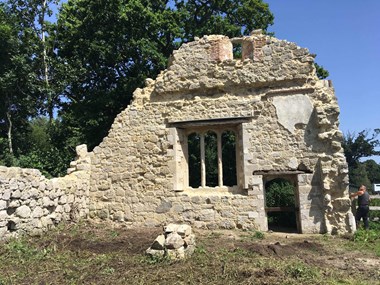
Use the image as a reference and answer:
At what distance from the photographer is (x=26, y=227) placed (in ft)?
25.3

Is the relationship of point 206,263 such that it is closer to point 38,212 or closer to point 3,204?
point 3,204

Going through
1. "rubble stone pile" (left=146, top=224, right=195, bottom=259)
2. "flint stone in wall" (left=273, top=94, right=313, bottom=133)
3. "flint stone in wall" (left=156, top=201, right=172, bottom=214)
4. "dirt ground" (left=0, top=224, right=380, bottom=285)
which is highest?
"flint stone in wall" (left=273, top=94, right=313, bottom=133)

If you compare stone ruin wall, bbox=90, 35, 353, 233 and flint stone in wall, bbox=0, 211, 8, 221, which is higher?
stone ruin wall, bbox=90, 35, 353, 233

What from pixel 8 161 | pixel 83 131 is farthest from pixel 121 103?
pixel 8 161

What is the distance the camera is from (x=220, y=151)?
9.83 m

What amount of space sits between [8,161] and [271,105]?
32.2 feet

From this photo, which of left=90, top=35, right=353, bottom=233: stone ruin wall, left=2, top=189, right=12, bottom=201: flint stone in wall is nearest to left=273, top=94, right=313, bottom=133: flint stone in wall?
left=90, top=35, right=353, bottom=233: stone ruin wall

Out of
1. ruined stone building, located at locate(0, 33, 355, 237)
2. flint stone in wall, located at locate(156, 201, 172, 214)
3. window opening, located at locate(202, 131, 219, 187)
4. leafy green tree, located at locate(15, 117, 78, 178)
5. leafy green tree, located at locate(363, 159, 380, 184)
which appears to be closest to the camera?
ruined stone building, located at locate(0, 33, 355, 237)

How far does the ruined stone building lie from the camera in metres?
8.89

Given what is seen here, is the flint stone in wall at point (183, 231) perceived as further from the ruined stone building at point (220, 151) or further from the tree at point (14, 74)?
the tree at point (14, 74)

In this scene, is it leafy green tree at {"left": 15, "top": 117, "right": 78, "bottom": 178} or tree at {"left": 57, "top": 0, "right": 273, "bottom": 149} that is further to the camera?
tree at {"left": 57, "top": 0, "right": 273, "bottom": 149}

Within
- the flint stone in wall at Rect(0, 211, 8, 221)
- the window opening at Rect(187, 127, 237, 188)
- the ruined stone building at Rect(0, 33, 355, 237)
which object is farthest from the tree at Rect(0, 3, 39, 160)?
the flint stone in wall at Rect(0, 211, 8, 221)

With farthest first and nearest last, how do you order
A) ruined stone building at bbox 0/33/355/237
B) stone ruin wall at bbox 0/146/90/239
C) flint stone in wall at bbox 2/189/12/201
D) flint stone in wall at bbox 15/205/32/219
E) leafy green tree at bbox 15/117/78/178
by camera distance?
leafy green tree at bbox 15/117/78/178 → ruined stone building at bbox 0/33/355/237 → flint stone in wall at bbox 15/205/32/219 → stone ruin wall at bbox 0/146/90/239 → flint stone in wall at bbox 2/189/12/201

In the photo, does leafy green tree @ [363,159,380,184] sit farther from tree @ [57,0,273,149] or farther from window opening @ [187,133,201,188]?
window opening @ [187,133,201,188]
